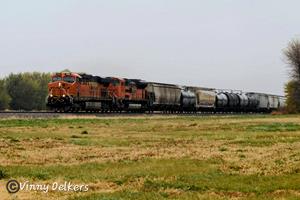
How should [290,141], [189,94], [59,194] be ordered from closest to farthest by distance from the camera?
[59,194]
[290,141]
[189,94]

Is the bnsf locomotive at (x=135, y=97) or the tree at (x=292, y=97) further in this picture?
the tree at (x=292, y=97)

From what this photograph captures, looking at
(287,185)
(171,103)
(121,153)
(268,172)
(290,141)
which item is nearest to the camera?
(287,185)

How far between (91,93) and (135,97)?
39.2 ft

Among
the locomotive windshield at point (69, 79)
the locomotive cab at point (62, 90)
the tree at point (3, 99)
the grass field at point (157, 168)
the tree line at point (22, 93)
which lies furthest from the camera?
the tree line at point (22, 93)

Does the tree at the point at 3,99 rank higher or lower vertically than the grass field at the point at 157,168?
higher

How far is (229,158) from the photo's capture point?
20.3 meters

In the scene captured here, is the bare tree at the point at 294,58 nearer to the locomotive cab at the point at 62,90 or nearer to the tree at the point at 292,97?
the tree at the point at 292,97

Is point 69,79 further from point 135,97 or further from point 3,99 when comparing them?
point 3,99

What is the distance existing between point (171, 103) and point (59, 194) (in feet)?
236

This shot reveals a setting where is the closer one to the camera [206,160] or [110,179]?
[110,179]

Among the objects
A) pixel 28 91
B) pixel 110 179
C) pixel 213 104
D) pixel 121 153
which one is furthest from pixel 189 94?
pixel 110 179

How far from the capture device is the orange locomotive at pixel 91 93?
61.7 meters

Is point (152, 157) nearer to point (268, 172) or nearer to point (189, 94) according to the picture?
point (268, 172)

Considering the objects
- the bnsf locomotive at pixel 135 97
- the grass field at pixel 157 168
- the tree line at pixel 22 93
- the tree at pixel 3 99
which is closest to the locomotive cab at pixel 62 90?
the bnsf locomotive at pixel 135 97
